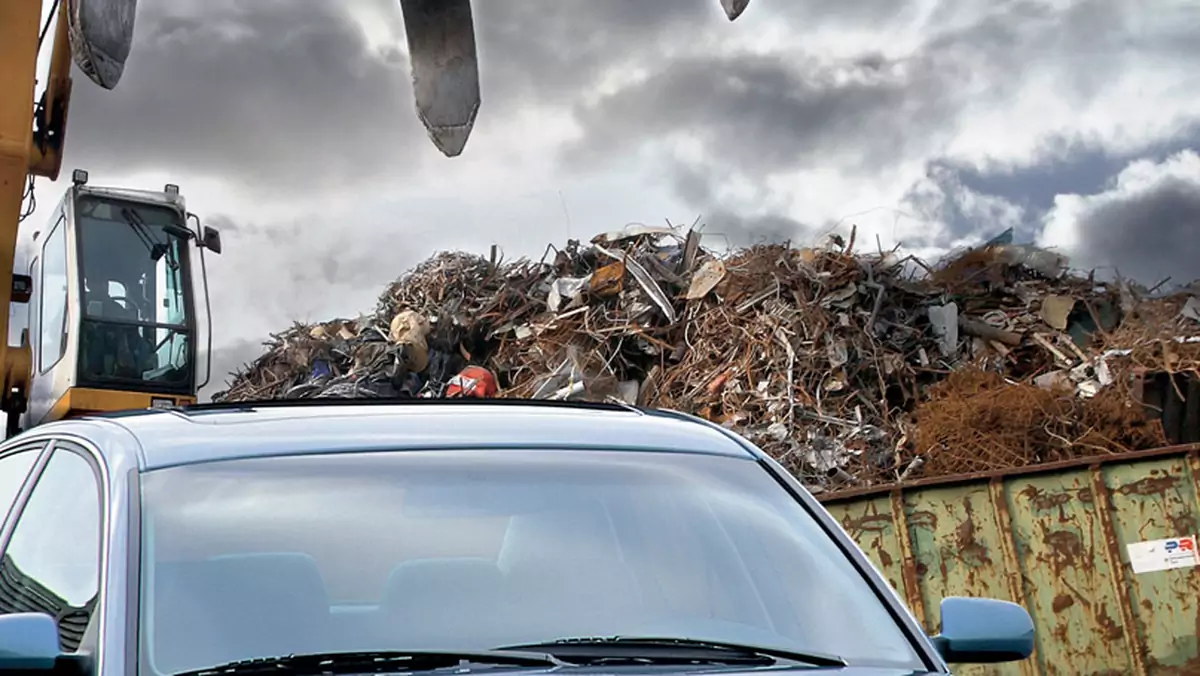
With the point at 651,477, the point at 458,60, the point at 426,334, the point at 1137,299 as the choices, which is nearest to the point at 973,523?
the point at 458,60

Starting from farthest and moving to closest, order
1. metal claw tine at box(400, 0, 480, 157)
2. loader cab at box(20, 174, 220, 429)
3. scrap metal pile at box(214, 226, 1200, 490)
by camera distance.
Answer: scrap metal pile at box(214, 226, 1200, 490), loader cab at box(20, 174, 220, 429), metal claw tine at box(400, 0, 480, 157)

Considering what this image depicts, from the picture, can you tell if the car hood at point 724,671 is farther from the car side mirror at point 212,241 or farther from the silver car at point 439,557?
the car side mirror at point 212,241

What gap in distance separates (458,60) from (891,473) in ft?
35.5

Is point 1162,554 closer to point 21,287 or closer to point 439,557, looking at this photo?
point 439,557

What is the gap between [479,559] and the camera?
290 centimetres

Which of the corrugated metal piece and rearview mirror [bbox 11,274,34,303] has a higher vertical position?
rearview mirror [bbox 11,274,34,303]

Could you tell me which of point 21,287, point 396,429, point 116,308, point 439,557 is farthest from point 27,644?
point 116,308

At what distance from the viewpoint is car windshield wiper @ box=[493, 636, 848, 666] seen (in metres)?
2.60

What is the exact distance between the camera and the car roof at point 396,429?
119 inches

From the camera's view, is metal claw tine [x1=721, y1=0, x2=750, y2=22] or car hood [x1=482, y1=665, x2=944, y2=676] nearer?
car hood [x1=482, y1=665, x2=944, y2=676]

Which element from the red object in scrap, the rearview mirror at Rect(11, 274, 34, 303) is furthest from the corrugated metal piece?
the red object in scrap

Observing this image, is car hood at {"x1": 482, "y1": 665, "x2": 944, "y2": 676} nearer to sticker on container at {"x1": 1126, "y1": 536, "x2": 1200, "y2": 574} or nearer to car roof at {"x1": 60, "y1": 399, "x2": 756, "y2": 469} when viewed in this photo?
car roof at {"x1": 60, "y1": 399, "x2": 756, "y2": 469}

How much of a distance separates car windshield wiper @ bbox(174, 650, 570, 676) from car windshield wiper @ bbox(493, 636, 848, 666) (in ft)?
0.16

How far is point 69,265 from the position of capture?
13.7 m
